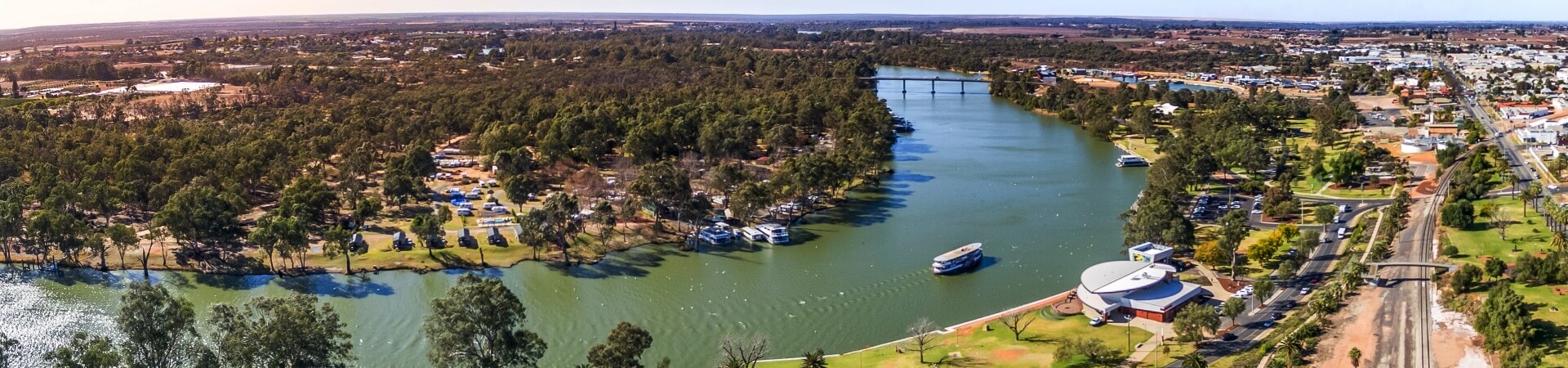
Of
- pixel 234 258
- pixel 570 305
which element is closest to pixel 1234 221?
pixel 570 305

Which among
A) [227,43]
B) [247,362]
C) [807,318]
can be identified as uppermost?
[227,43]

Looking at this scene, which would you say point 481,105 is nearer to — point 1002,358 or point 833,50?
point 1002,358

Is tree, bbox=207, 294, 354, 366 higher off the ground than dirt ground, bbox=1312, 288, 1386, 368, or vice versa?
tree, bbox=207, 294, 354, 366

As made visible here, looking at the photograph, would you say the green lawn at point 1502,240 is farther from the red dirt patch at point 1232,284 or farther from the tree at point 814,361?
the tree at point 814,361

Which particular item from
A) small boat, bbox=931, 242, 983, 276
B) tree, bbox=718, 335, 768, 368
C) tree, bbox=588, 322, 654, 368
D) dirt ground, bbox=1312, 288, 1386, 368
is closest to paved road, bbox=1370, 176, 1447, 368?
dirt ground, bbox=1312, 288, 1386, 368

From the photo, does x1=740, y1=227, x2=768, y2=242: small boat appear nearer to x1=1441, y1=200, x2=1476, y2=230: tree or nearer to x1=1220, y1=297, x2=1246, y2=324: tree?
x1=1220, y1=297, x2=1246, y2=324: tree

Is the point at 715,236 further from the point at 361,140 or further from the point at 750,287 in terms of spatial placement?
the point at 361,140
